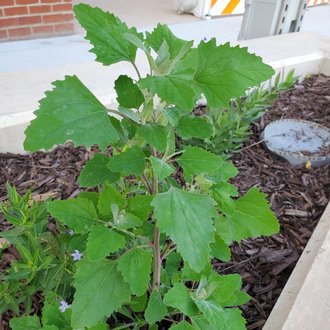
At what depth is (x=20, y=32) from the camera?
393cm

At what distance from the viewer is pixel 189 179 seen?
38.2 inches

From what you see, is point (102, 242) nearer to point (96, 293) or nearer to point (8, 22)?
point (96, 293)

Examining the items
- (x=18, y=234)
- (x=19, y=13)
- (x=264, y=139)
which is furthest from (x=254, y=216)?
(x=19, y=13)

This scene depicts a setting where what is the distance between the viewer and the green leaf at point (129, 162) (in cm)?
90

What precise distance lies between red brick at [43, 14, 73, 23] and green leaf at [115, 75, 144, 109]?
11.6 feet

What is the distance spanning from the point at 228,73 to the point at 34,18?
12.0 feet

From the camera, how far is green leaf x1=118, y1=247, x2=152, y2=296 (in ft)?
3.09

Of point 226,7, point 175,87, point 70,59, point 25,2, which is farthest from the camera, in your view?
point 226,7

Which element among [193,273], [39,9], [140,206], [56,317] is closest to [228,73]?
[140,206]

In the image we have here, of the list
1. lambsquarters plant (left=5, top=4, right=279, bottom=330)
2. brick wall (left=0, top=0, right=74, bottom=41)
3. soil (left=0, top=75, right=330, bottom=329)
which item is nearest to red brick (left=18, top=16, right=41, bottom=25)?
brick wall (left=0, top=0, right=74, bottom=41)

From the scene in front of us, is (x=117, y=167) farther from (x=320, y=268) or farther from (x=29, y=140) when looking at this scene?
(x=320, y=268)

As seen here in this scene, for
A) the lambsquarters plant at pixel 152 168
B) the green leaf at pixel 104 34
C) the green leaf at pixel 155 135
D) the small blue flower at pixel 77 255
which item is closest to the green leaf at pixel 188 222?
the lambsquarters plant at pixel 152 168

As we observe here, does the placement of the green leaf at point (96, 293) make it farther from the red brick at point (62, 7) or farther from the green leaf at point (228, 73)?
the red brick at point (62, 7)

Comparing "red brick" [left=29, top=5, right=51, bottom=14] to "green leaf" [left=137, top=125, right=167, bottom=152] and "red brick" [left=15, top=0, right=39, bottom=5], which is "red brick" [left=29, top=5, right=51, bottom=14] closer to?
"red brick" [left=15, top=0, right=39, bottom=5]
